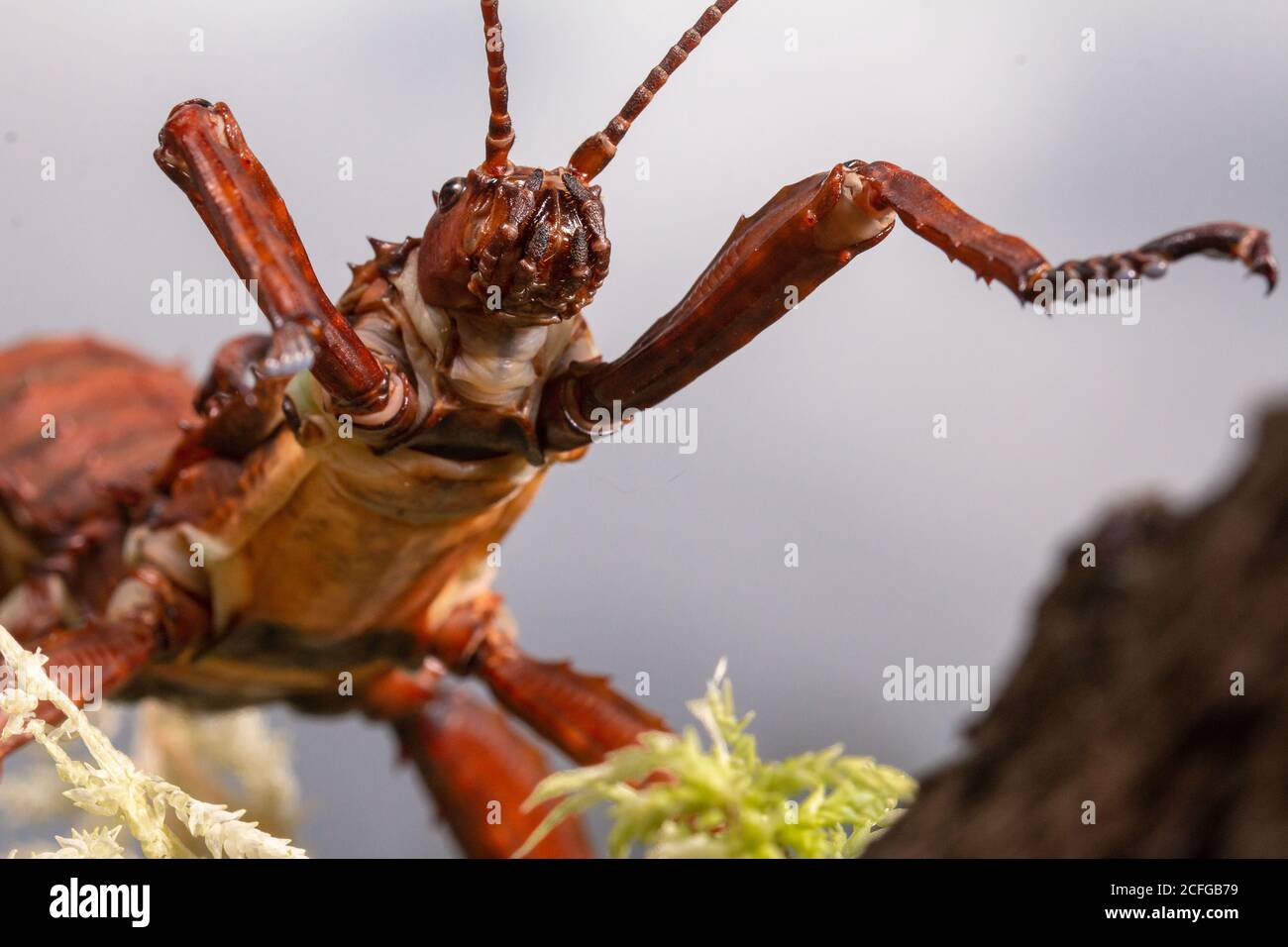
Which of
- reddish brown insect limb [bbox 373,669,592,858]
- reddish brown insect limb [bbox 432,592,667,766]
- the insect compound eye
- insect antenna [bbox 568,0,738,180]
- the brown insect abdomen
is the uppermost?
insect antenna [bbox 568,0,738,180]

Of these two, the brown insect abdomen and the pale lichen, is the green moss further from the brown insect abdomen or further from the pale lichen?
the brown insect abdomen

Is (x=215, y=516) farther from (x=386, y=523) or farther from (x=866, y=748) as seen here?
(x=866, y=748)

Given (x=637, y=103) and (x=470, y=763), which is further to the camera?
(x=470, y=763)

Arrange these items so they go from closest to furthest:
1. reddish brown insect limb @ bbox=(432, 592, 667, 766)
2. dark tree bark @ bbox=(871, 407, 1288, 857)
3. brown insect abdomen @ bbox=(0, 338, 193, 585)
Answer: dark tree bark @ bbox=(871, 407, 1288, 857)
reddish brown insect limb @ bbox=(432, 592, 667, 766)
brown insect abdomen @ bbox=(0, 338, 193, 585)

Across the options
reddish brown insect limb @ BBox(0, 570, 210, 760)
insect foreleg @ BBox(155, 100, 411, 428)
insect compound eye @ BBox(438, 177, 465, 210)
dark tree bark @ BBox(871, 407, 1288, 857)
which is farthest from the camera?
reddish brown insect limb @ BBox(0, 570, 210, 760)

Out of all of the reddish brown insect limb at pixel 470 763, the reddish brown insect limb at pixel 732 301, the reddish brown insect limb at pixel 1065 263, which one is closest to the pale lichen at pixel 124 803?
the reddish brown insect limb at pixel 732 301

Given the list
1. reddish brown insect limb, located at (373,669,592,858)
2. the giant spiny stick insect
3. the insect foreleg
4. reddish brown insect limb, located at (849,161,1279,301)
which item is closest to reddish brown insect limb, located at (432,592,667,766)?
the giant spiny stick insect

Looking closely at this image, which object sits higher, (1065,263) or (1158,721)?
(1065,263)

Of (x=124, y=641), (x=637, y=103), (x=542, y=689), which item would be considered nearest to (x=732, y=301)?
(x=637, y=103)

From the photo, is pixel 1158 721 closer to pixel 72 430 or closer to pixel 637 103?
pixel 637 103
